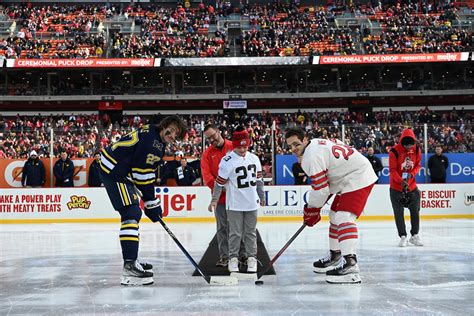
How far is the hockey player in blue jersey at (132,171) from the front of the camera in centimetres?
530

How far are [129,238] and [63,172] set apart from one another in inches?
373

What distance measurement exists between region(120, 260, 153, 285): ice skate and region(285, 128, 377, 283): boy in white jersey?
5.65 feet

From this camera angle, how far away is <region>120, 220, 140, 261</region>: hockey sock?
5.36 metres

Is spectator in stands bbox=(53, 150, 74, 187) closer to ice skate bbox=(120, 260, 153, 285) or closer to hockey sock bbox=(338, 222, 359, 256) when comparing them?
ice skate bbox=(120, 260, 153, 285)

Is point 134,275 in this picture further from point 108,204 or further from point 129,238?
point 108,204

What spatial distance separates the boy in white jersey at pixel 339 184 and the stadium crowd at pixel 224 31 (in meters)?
30.1

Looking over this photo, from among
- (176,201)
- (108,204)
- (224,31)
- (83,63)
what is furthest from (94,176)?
(224,31)

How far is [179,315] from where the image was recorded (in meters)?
4.09

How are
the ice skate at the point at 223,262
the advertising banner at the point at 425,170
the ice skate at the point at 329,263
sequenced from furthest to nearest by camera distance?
1. the advertising banner at the point at 425,170
2. the ice skate at the point at 223,262
3. the ice skate at the point at 329,263

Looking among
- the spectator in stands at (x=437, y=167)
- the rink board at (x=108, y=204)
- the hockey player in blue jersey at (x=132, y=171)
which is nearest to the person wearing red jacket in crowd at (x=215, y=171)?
the hockey player in blue jersey at (x=132, y=171)

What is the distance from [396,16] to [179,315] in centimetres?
3881

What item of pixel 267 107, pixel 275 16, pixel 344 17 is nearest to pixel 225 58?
pixel 267 107

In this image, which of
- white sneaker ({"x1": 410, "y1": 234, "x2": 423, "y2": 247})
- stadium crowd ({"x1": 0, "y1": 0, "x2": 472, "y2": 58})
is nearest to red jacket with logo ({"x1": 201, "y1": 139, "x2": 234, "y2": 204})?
white sneaker ({"x1": 410, "y1": 234, "x2": 423, "y2": 247})

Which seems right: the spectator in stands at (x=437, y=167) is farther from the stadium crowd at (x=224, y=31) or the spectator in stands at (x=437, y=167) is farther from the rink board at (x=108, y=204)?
the stadium crowd at (x=224, y=31)
